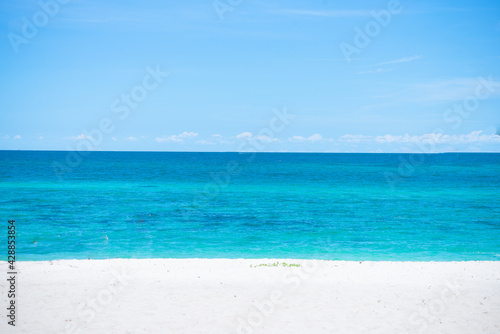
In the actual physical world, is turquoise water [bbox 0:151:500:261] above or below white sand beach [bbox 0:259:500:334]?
above

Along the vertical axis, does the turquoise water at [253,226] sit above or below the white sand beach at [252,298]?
above

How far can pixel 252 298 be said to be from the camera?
1077 centimetres

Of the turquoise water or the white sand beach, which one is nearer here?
the white sand beach

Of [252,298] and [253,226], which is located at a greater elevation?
[253,226]

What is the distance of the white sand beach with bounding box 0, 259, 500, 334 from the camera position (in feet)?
29.6

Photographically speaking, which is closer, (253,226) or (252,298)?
(252,298)

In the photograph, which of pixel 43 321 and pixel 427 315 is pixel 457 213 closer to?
pixel 427 315

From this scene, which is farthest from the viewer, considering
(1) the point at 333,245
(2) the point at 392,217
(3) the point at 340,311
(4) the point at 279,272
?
(2) the point at 392,217

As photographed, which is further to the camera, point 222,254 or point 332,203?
point 332,203

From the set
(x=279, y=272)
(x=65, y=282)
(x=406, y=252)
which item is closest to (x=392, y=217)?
(x=406, y=252)

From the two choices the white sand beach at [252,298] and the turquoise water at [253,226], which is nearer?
the white sand beach at [252,298]

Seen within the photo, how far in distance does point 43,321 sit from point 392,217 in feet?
85.1

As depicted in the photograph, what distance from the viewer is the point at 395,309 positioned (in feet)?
→ 32.9

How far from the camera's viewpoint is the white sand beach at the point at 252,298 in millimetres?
9016
